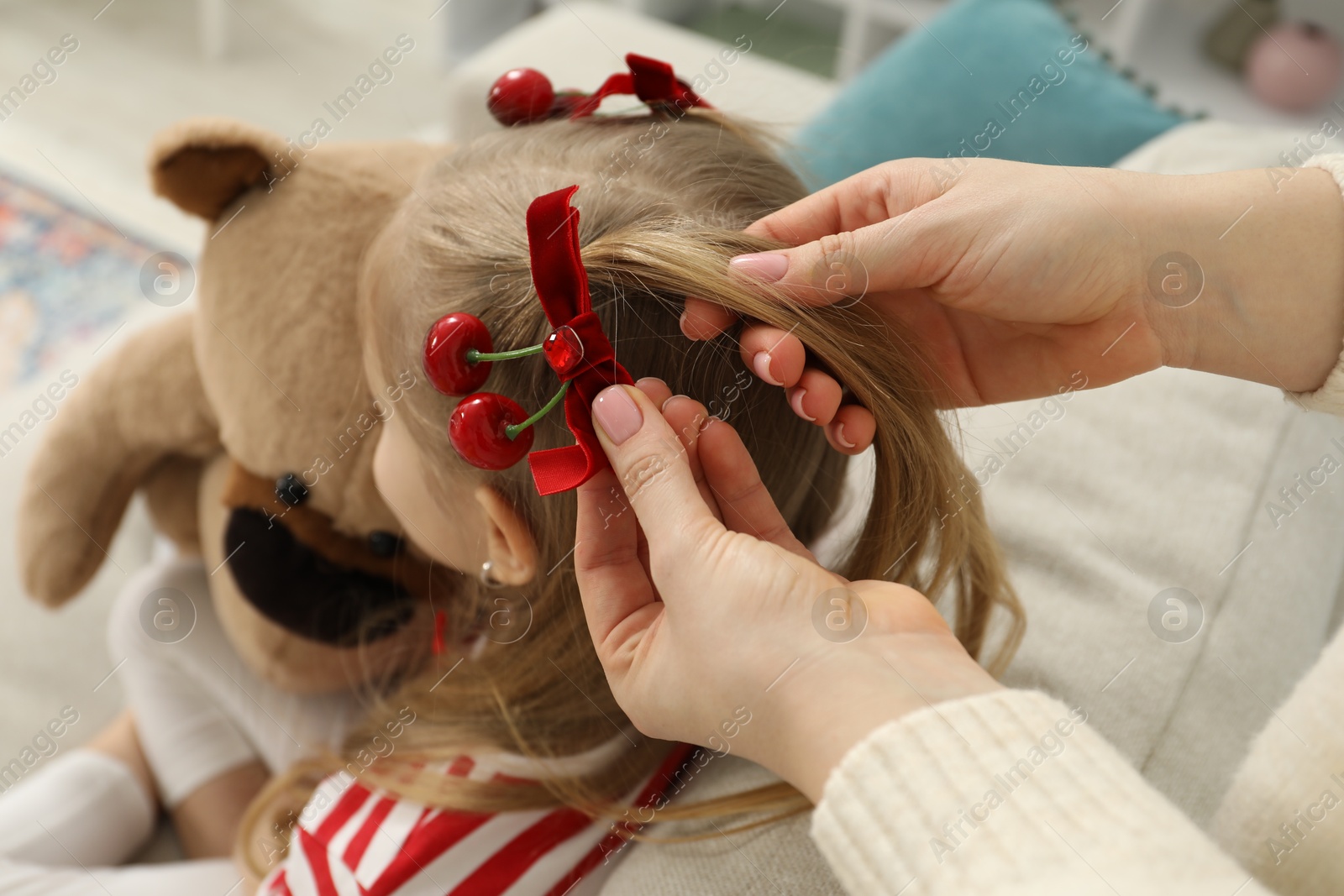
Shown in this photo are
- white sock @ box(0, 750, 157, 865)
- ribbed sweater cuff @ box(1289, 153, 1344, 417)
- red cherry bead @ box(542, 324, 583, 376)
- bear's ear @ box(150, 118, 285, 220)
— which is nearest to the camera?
red cherry bead @ box(542, 324, 583, 376)

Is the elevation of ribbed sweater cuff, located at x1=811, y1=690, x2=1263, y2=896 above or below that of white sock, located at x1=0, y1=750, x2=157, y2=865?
above

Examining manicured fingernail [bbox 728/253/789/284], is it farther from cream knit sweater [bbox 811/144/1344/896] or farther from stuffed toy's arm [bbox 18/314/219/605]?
stuffed toy's arm [bbox 18/314/219/605]

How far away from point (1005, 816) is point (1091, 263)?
0.34 m

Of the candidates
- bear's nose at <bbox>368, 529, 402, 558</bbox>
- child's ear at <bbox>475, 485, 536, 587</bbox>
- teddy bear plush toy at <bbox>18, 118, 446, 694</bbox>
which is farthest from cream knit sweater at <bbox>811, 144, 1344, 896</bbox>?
bear's nose at <bbox>368, 529, 402, 558</bbox>

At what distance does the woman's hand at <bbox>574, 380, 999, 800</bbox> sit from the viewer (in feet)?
1.42

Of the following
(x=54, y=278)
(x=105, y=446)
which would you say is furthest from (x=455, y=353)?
(x=54, y=278)

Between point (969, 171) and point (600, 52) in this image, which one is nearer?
point (969, 171)

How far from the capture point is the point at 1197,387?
0.83 m

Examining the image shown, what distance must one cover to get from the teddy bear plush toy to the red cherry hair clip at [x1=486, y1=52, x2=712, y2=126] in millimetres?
197

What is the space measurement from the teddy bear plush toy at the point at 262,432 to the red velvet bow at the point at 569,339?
213 millimetres

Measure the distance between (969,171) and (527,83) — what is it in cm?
31

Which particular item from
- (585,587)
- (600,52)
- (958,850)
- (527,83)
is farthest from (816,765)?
(600,52)

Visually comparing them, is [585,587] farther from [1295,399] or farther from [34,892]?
[34,892]

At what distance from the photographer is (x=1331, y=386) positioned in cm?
60
